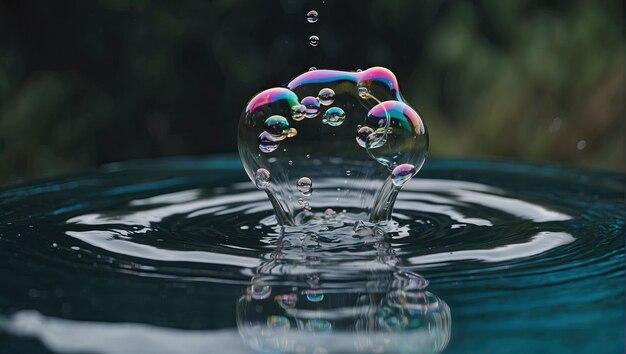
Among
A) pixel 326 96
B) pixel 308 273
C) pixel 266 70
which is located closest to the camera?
pixel 308 273

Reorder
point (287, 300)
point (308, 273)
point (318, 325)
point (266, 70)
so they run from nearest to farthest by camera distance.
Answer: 1. point (318, 325)
2. point (287, 300)
3. point (308, 273)
4. point (266, 70)

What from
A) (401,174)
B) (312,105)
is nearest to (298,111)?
(312,105)

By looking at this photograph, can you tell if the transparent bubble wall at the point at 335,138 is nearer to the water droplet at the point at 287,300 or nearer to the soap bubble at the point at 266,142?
the soap bubble at the point at 266,142

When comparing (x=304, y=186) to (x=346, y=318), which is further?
(x=304, y=186)

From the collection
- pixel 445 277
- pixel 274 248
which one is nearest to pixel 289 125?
pixel 274 248

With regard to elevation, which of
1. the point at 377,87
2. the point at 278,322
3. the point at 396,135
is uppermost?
the point at 377,87

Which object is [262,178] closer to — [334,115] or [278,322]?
[334,115]

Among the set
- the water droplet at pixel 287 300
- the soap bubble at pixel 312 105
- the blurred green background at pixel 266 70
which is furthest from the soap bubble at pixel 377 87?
the blurred green background at pixel 266 70

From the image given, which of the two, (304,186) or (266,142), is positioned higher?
(266,142)
